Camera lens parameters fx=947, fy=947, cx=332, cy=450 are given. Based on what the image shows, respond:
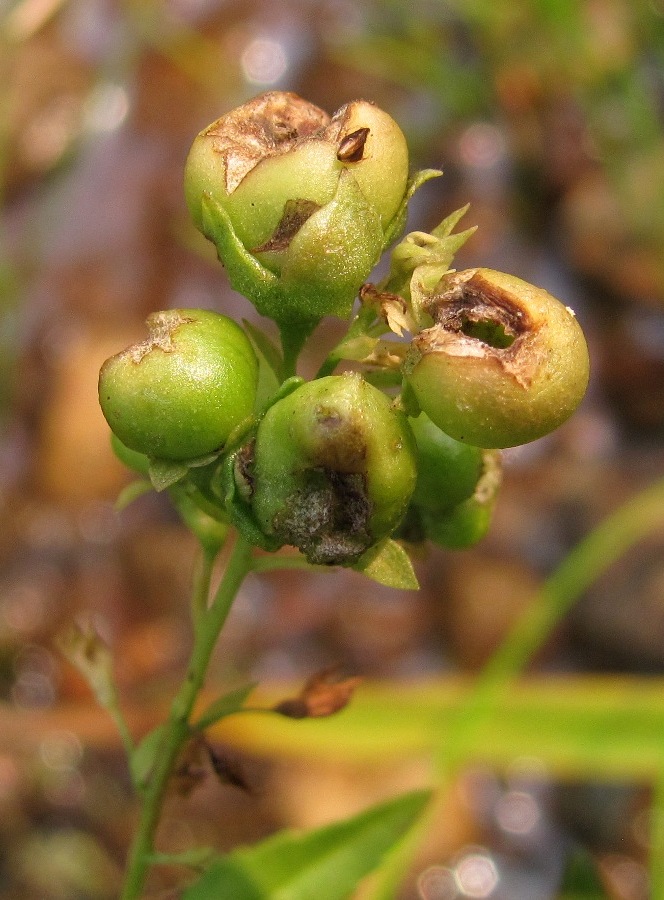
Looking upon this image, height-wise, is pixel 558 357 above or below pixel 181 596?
above

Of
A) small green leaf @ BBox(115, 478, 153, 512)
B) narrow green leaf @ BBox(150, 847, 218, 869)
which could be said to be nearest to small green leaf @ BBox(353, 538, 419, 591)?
small green leaf @ BBox(115, 478, 153, 512)

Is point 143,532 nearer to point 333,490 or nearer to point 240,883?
point 240,883

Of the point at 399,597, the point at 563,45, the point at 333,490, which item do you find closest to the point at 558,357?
the point at 333,490

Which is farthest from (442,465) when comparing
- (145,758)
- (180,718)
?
→ (145,758)

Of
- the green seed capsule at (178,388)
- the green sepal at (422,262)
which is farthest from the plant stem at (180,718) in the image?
the green sepal at (422,262)

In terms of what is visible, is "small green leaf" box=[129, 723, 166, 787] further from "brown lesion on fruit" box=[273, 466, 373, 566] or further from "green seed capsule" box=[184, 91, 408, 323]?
"green seed capsule" box=[184, 91, 408, 323]

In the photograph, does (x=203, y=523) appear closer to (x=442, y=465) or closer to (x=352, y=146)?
(x=442, y=465)

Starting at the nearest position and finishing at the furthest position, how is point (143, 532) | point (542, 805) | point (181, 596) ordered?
point (542, 805), point (181, 596), point (143, 532)

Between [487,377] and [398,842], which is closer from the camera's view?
[487,377]
